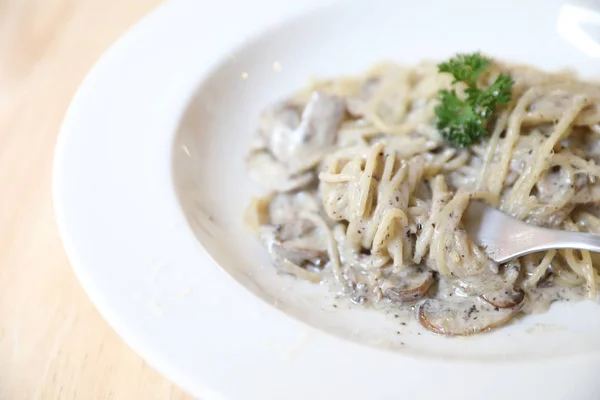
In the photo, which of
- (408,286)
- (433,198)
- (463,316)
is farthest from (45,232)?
(463,316)

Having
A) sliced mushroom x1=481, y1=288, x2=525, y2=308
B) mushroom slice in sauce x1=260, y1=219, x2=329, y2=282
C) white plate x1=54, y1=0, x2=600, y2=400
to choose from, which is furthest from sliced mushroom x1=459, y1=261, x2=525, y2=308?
mushroom slice in sauce x1=260, y1=219, x2=329, y2=282

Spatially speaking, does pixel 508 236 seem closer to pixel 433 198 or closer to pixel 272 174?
pixel 433 198

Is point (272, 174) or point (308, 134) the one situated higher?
point (308, 134)

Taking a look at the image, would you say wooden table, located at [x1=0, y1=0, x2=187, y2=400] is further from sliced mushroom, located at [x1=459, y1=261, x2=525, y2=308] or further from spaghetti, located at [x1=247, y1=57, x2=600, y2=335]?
sliced mushroom, located at [x1=459, y1=261, x2=525, y2=308]

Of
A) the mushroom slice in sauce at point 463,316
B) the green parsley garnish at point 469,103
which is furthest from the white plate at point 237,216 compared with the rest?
the green parsley garnish at point 469,103

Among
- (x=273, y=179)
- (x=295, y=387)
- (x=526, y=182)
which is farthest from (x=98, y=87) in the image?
(x=526, y=182)
